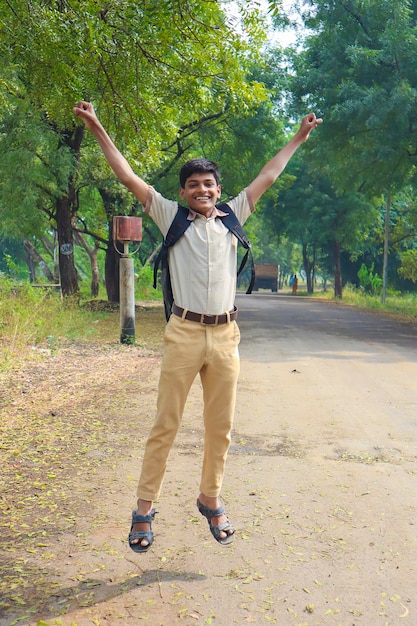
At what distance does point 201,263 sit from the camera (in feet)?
11.2

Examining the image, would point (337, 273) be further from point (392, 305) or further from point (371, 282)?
point (392, 305)

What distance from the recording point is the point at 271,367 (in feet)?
32.1

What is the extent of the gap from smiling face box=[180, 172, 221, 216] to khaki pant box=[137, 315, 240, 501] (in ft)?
2.05

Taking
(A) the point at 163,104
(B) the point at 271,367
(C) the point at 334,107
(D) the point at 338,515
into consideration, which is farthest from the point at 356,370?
(C) the point at 334,107

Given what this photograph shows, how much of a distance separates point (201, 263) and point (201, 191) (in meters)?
0.41

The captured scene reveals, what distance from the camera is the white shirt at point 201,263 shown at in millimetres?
3406

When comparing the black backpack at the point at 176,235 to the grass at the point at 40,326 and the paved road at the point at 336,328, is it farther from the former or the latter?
the paved road at the point at 336,328

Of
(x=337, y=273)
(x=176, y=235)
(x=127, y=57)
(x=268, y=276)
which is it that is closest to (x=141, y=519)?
(x=176, y=235)

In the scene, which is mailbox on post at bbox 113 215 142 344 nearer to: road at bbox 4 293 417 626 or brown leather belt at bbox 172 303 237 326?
road at bbox 4 293 417 626

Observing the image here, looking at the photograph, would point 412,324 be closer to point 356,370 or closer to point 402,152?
point 402,152

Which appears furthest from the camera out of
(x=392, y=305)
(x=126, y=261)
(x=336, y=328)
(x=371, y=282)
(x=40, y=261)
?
(x=40, y=261)

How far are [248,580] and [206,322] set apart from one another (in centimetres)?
131

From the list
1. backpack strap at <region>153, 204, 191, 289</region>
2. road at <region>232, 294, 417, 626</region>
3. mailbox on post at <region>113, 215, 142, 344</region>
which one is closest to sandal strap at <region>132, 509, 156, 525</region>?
road at <region>232, 294, 417, 626</region>

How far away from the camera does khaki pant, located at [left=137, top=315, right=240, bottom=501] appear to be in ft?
11.1
